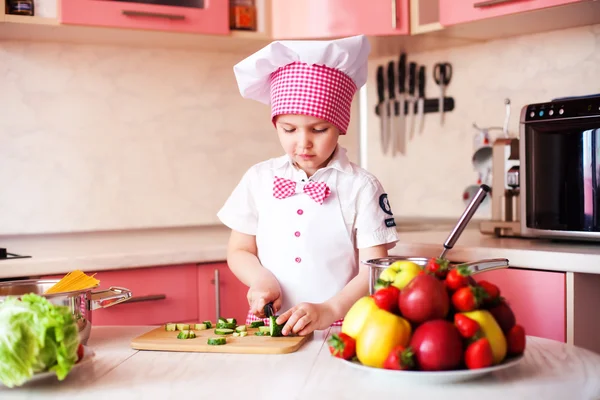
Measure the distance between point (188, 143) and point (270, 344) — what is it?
1.61 meters

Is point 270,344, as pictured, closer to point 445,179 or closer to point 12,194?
point 12,194

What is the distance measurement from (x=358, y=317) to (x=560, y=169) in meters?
1.17

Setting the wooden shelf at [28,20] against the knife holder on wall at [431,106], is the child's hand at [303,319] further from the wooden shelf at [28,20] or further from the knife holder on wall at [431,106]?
the knife holder on wall at [431,106]

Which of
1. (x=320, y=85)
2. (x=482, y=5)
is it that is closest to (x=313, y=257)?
(x=320, y=85)

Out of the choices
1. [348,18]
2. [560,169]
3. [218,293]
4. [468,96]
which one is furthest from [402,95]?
[218,293]

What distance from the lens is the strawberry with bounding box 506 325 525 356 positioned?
3.14 feet

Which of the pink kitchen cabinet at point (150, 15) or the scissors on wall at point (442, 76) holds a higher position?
the pink kitchen cabinet at point (150, 15)

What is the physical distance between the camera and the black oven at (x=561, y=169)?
1.88 metres

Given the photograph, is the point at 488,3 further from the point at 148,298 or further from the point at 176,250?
the point at 148,298


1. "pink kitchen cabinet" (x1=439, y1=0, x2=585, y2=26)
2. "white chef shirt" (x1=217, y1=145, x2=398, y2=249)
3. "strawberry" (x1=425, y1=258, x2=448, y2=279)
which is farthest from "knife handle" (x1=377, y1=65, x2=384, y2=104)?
"strawberry" (x1=425, y1=258, x2=448, y2=279)

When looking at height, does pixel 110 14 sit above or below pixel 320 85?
above

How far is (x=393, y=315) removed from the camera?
0.92 metres

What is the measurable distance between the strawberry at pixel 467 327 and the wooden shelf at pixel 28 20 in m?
1.68

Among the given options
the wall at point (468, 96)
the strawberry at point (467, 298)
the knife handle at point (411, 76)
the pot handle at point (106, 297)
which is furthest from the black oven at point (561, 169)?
the pot handle at point (106, 297)
